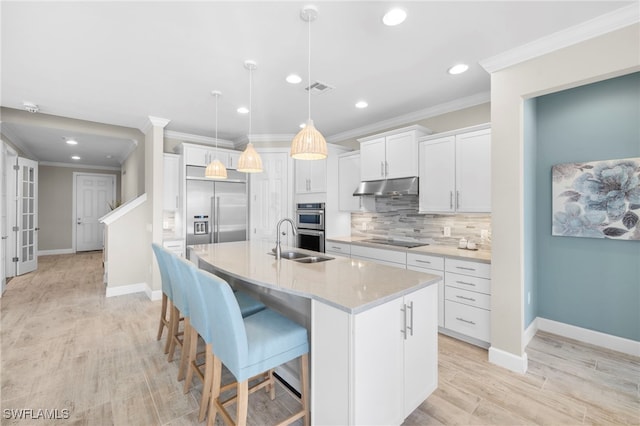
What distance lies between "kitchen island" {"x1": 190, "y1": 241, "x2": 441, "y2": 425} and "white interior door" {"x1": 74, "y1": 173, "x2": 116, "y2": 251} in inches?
358

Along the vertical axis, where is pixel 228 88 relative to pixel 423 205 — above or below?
above

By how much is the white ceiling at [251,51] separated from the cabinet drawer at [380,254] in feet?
6.18

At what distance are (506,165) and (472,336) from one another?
169 cm

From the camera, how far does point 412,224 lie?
4.00 m

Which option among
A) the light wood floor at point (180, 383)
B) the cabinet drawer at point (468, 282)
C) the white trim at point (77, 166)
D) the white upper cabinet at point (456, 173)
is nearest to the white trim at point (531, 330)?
the light wood floor at point (180, 383)

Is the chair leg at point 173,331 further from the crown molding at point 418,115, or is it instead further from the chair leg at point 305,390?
the crown molding at point 418,115

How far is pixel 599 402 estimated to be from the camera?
6.47 feet

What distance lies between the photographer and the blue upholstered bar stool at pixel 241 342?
4.81 ft

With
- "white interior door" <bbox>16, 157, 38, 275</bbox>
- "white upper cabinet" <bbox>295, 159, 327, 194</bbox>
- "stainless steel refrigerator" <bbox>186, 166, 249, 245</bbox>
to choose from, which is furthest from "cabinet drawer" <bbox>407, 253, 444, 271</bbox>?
"white interior door" <bbox>16, 157, 38, 275</bbox>

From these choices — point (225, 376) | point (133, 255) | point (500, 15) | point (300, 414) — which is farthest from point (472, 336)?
point (133, 255)

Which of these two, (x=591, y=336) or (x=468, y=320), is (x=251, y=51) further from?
(x=591, y=336)

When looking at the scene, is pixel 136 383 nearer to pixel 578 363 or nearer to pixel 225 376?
pixel 225 376

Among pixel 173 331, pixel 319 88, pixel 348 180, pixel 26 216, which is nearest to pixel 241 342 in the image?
pixel 173 331

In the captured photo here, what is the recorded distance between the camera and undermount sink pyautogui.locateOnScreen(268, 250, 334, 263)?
255cm
